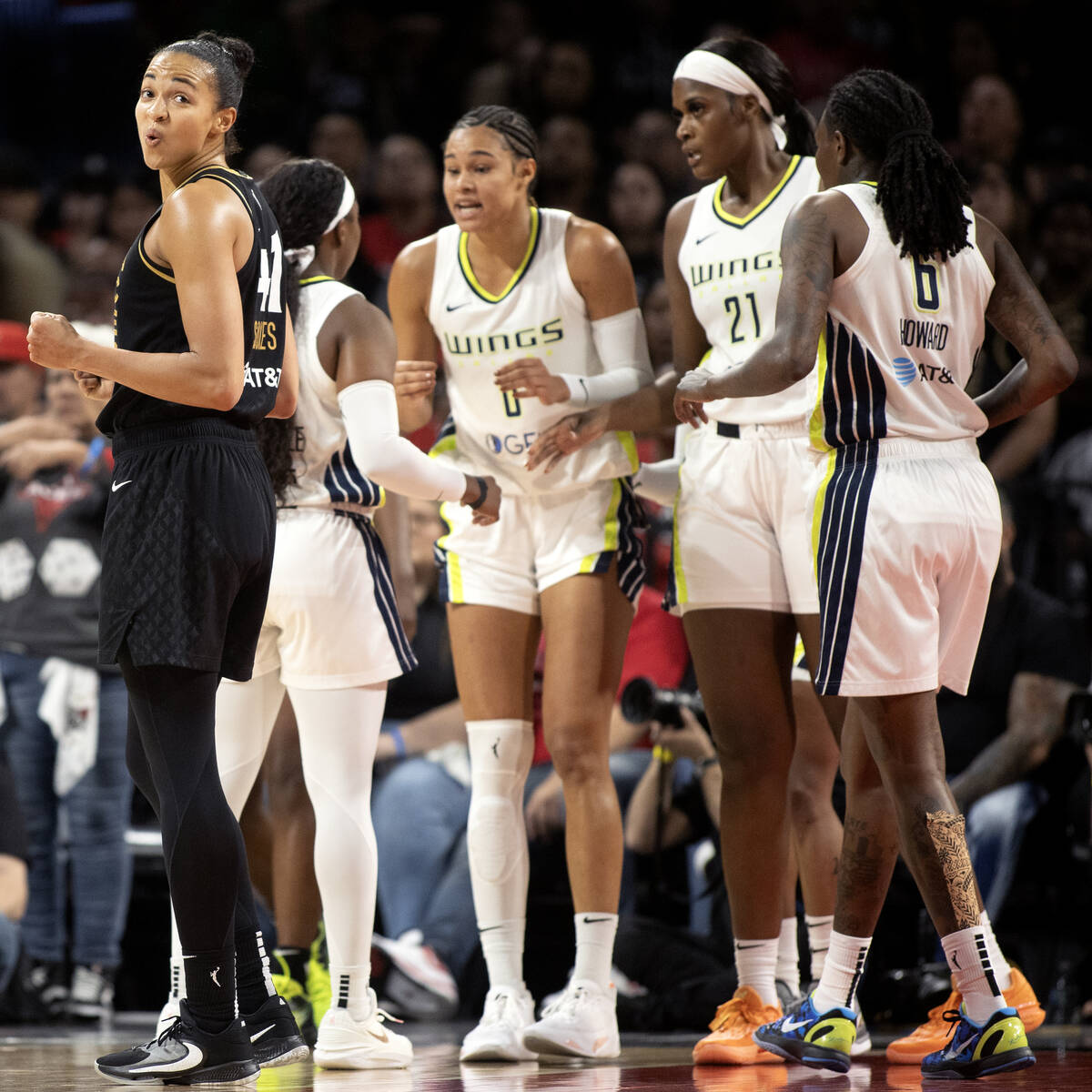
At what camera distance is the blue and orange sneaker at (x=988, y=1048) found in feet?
9.10

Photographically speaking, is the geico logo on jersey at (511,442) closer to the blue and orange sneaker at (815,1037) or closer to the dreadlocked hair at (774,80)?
the dreadlocked hair at (774,80)

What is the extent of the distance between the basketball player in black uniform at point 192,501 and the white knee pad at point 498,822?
2.74ft

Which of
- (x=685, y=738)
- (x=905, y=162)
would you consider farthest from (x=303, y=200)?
(x=685, y=738)

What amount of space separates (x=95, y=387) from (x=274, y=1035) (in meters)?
1.23

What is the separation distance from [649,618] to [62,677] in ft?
6.46

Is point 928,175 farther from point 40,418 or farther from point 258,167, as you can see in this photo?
point 258,167

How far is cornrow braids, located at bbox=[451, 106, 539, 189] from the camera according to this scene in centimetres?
370

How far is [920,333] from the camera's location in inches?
118

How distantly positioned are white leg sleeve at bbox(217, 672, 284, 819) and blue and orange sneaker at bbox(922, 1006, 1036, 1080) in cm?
153

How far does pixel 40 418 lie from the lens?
5402mm

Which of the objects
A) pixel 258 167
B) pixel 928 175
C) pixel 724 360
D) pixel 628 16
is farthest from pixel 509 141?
pixel 628 16

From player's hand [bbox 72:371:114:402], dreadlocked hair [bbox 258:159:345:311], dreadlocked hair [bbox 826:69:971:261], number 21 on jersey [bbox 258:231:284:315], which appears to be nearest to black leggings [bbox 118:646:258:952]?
player's hand [bbox 72:371:114:402]

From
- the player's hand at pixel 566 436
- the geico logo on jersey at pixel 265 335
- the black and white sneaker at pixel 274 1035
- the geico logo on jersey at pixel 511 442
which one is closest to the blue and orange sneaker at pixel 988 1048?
the black and white sneaker at pixel 274 1035

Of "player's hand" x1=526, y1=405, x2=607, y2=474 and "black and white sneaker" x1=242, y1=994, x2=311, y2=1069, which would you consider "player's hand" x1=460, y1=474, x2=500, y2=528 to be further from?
"black and white sneaker" x1=242, y1=994, x2=311, y2=1069
